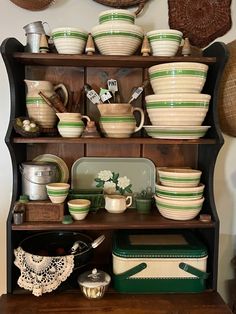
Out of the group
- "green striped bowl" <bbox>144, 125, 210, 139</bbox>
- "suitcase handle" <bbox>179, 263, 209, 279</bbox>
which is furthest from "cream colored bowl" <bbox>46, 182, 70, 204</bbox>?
"suitcase handle" <bbox>179, 263, 209, 279</bbox>

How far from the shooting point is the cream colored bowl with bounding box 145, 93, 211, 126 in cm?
114

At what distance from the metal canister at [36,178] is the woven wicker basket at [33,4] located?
635mm

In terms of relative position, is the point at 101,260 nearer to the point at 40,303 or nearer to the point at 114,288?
the point at 114,288

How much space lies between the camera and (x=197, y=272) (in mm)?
1208

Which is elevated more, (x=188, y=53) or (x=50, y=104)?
(x=188, y=53)

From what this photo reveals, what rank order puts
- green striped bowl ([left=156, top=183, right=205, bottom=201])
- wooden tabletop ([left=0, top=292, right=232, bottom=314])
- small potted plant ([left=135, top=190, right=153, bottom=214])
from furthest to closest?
small potted plant ([left=135, top=190, right=153, bottom=214])
green striped bowl ([left=156, top=183, right=205, bottom=201])
wooden tabletop ([left=0, top=292, right=232, bottom=314])

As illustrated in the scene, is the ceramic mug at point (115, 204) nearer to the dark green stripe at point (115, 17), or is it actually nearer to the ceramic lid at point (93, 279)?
the ceramic lid at point (93, 279)

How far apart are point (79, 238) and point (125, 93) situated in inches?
25.1

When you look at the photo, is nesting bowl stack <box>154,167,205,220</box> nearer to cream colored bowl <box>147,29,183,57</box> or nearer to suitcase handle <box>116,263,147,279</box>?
suitcase handle <box>116,263,147,279</box>

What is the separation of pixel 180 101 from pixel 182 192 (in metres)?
0.33

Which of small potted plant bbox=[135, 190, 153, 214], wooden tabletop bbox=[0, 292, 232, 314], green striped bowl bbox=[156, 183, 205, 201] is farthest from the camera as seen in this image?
small potted plant bbox=[135, 190, 153, 214]

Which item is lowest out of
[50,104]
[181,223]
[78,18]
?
[181,223]

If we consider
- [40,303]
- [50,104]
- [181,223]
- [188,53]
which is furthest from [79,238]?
[188,53]

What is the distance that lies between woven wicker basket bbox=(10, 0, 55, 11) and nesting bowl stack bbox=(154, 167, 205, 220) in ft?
2.72
